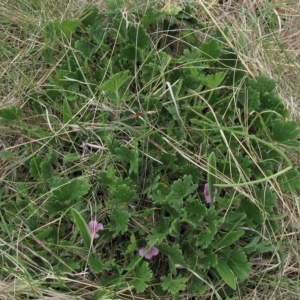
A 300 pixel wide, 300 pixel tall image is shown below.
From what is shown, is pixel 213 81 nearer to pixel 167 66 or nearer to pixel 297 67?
pixel 167 66

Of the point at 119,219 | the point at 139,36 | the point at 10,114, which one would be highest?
the point at 139,36

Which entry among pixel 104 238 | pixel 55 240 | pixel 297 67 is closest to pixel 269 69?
pixel 297 67

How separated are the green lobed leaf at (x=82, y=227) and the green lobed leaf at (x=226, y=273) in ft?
1.56

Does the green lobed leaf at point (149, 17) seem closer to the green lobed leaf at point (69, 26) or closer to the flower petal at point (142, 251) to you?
the green lobed leaf at point (69, 26)

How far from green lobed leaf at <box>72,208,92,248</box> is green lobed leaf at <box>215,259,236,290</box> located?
474 millimetres

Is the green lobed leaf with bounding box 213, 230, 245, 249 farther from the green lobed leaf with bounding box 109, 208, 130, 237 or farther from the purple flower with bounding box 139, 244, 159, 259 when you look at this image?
the green lobed leaf with bounding box 109, 208, 130, 237

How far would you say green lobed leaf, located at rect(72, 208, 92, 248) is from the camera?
1688 mm

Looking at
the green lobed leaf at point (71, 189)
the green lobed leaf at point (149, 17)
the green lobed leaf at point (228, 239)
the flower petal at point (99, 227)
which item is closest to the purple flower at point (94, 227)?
the flower petal at point (99, 227)

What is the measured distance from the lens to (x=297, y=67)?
226 centimetres

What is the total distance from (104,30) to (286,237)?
Answer: 120 cm

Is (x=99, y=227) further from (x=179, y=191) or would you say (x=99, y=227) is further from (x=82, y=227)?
(x=179, y=191)

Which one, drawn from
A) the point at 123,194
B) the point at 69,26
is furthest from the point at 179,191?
the point at 69,26

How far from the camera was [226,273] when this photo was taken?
1704 millimetres

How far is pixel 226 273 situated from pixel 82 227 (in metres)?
0.54
